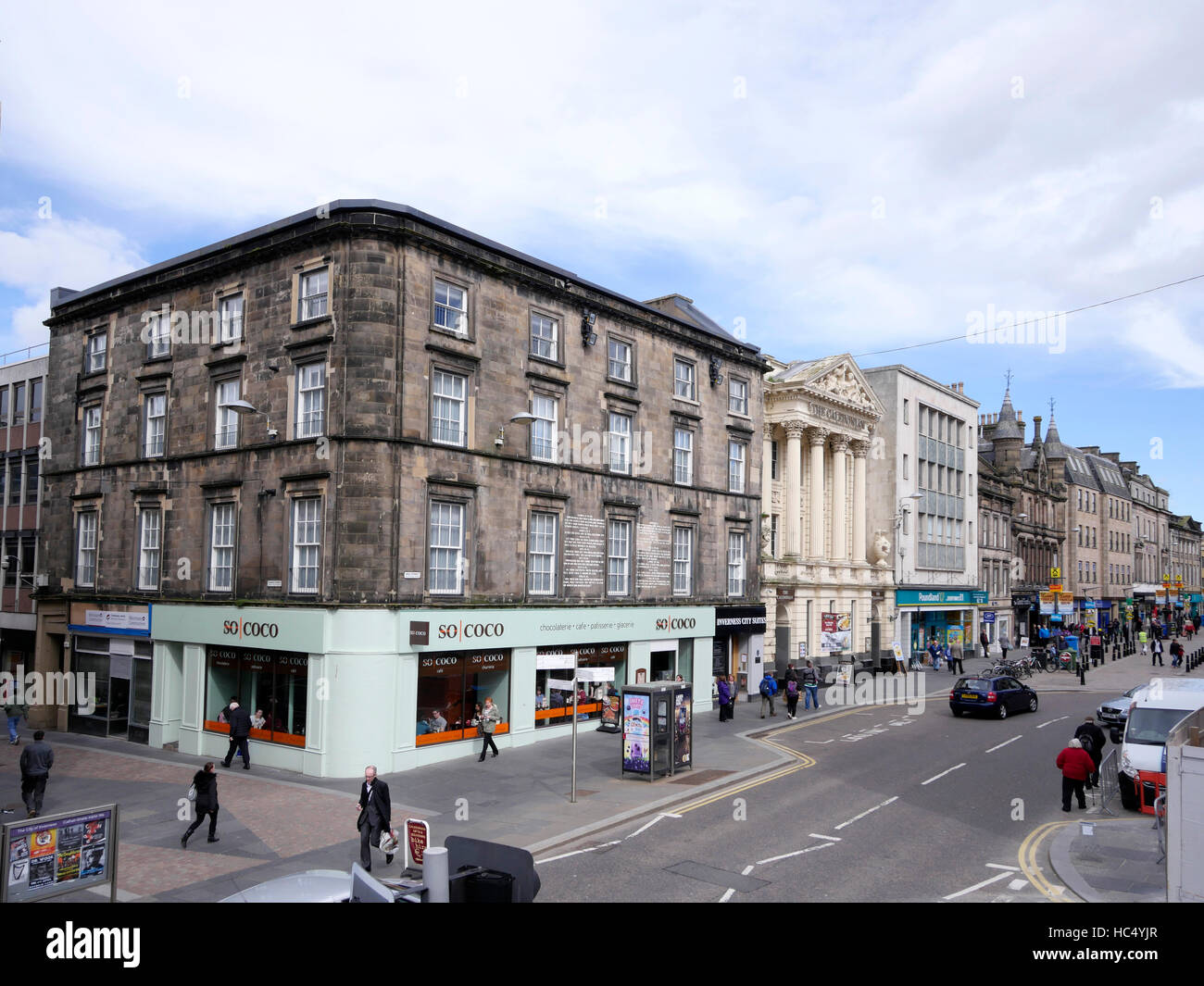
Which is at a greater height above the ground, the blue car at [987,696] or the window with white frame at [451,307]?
the window with white frame at [451,307]

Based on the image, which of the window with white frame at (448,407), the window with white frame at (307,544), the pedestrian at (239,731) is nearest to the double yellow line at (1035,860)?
the window with white frame at (448,407)

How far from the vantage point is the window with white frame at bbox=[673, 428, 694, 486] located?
106ft

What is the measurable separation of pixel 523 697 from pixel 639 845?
36.3 feet

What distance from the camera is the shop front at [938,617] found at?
50791 millimetres

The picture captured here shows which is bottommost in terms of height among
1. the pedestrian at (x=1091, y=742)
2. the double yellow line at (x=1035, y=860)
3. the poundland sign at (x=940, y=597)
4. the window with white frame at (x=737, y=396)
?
the double yellow line at (x=1035, y=860)

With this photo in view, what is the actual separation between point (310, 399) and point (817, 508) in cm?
2736

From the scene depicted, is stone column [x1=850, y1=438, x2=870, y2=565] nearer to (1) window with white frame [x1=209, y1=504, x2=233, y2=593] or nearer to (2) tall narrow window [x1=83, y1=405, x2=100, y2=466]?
(1) window with white frame [x1=209, y1=504, x2=233, y2=593]

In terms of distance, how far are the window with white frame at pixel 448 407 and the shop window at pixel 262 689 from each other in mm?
6790

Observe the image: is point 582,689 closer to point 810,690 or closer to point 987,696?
point 810,690

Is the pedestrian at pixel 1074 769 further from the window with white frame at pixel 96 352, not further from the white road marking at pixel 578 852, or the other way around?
the window with white frame at pixel 96 352

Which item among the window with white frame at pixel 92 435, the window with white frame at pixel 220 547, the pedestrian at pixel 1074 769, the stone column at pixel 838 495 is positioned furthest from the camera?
the stone column at pixel 838 495

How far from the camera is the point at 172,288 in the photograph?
2770 centimetres

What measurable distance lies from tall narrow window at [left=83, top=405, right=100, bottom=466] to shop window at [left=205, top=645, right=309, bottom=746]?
9.38 meters
